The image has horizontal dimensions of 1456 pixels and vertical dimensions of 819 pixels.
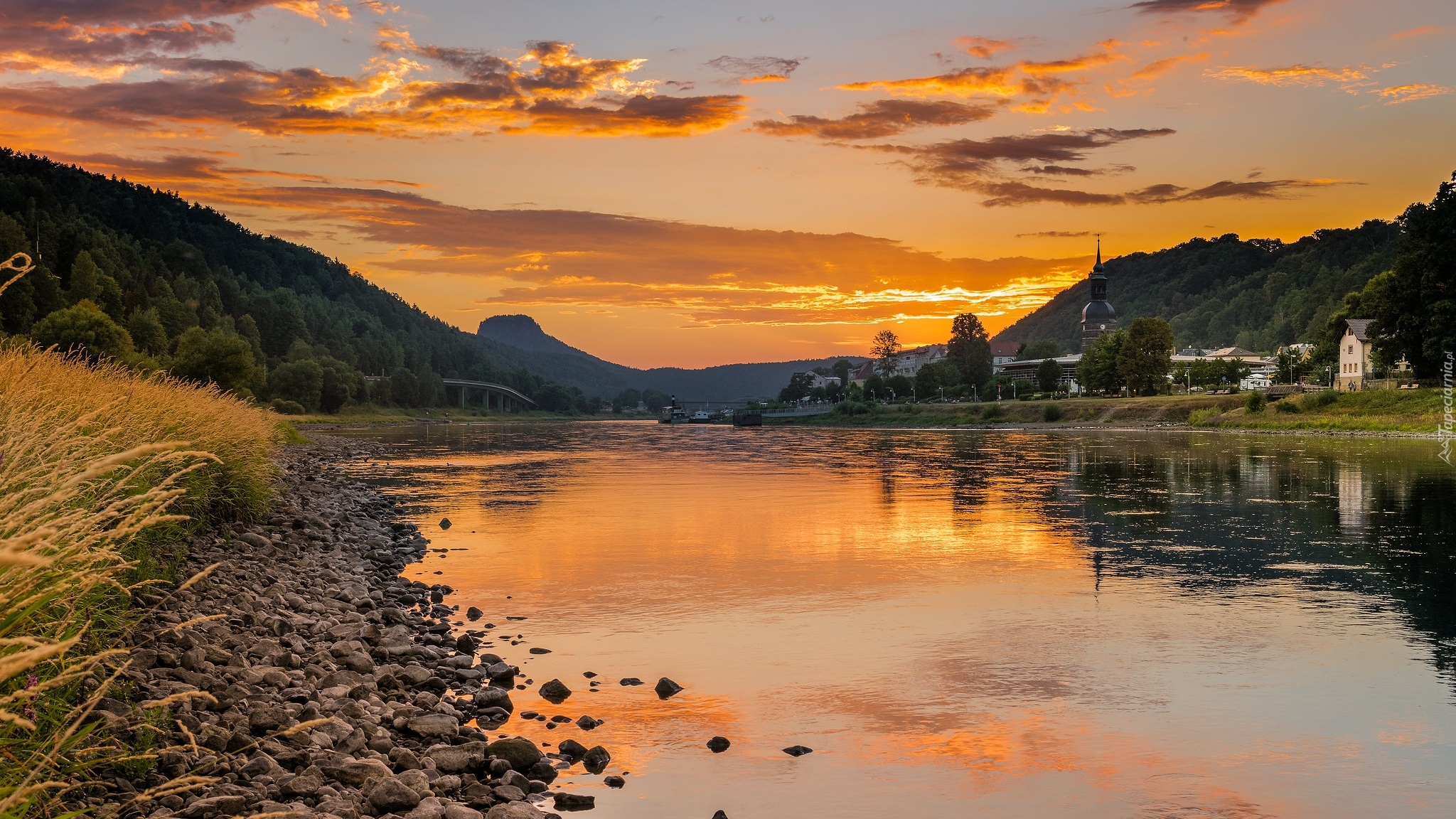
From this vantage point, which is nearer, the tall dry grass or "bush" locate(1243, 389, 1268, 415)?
the tall dry grass

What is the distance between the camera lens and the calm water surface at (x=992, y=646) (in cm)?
1117

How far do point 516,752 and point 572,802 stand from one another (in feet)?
3.40

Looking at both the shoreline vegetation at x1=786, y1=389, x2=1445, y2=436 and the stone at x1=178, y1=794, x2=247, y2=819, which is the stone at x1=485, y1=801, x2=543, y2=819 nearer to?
the stone at x1=178, y1=794, x2=247, y2=819

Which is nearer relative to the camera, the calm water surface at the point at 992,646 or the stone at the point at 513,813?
the stone at the point at 513,813

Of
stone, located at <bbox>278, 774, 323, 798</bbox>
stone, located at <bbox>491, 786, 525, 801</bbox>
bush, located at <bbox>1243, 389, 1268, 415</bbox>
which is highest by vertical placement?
bush, located at <bbox>1243, 389, 1268, 415</bbox>

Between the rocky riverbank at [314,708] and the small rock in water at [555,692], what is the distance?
2.31 feet

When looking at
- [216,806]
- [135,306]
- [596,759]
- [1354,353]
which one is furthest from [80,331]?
[1354,353]

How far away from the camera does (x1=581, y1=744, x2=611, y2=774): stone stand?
11461 millimetres

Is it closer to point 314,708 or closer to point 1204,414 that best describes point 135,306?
point 1204,414

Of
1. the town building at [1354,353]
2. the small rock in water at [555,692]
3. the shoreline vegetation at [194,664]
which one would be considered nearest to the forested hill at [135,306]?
the shoreline vegetation at [194,664]

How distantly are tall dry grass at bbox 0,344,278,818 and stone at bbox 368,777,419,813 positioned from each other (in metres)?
2.11

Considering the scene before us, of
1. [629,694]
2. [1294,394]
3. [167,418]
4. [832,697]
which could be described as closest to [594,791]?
[629,694]

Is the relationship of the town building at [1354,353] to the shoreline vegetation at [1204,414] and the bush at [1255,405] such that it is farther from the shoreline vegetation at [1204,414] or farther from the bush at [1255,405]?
A: the bush at [1255,405]

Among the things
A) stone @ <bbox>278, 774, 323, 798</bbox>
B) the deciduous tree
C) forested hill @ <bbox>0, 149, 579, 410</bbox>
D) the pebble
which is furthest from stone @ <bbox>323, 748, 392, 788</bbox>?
the deciduous tree
